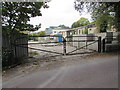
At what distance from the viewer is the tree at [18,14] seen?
510cm

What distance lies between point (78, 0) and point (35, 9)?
10.1 feet

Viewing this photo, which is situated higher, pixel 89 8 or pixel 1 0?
pixel 89 8

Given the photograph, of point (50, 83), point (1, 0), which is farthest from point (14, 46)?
point (50, 83)

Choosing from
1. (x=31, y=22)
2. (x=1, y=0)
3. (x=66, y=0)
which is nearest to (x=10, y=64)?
(x=31, y=22)

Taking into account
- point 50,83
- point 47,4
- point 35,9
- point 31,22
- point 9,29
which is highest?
point 47,4

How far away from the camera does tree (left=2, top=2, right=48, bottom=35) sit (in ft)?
16.7

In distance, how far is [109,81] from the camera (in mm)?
2848

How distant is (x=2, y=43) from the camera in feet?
16.7

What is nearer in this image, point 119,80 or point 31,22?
A: point 119,80

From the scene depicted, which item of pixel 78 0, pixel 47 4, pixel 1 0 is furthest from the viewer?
pixel 78 0

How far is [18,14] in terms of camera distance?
5.40m

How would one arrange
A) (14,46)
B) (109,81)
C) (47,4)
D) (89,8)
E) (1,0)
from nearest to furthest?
(109,81), (1,0), (14,46), (47,4), (89,8)

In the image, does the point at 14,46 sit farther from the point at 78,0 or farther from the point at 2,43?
the point at 78,0

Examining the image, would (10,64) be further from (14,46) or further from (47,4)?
(47,4)
